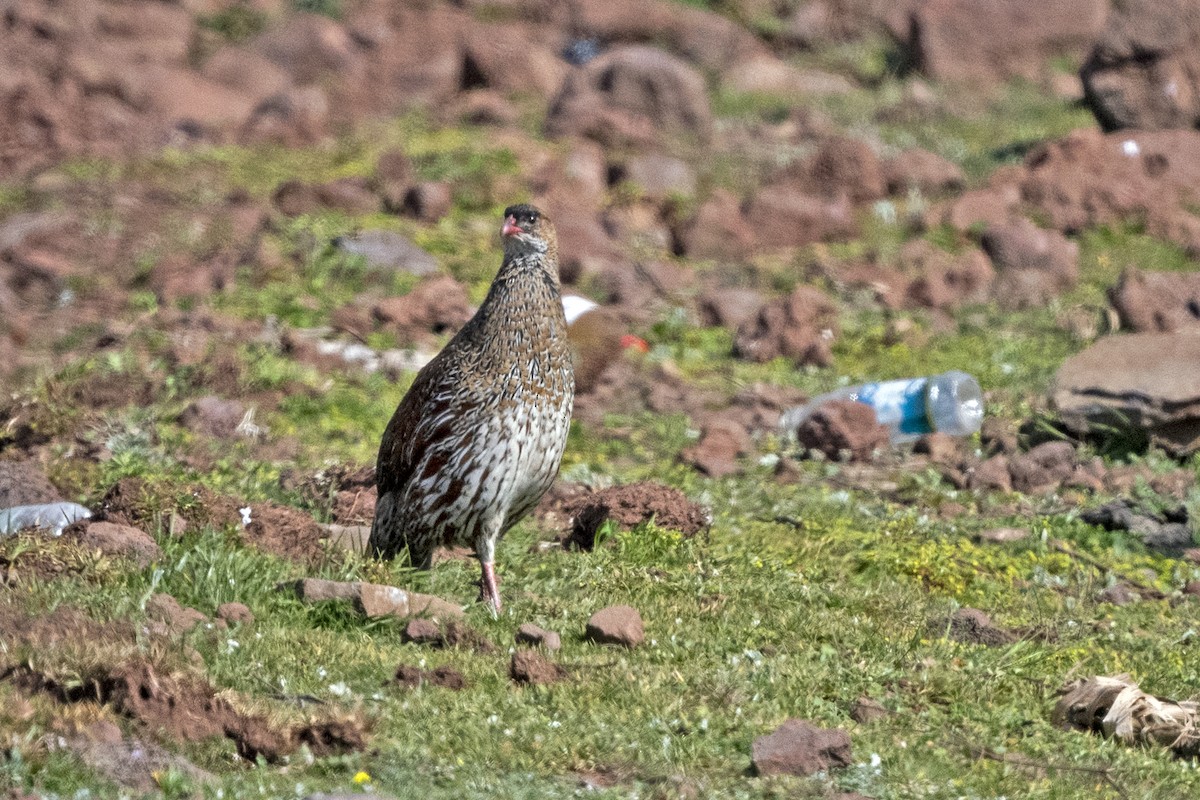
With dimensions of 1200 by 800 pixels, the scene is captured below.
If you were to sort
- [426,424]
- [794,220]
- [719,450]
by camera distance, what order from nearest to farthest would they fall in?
[426,424] → [719,450] → [794,220]

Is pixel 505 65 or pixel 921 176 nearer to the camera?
pixel 921 176

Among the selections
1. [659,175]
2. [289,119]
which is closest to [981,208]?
[659,175]

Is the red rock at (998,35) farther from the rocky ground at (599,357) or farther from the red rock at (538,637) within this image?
the red rock at (538,637)

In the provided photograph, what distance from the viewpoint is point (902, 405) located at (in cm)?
1227

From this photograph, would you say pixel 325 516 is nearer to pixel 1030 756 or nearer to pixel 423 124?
pixel 1030 756

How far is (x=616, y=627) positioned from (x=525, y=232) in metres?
1.89

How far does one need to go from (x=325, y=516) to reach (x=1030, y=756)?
4052 millimetres

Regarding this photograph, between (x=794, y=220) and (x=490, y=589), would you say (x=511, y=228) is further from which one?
(x=794, y=220)

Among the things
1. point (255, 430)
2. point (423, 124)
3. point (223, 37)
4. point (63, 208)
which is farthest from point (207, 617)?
point (223, 37)

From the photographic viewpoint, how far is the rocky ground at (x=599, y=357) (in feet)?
20.7

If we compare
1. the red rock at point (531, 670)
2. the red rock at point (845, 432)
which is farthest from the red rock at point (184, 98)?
the red rock at point (531, 670)

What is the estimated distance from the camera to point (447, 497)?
7.85 metres

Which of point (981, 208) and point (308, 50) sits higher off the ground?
point (308, 50)

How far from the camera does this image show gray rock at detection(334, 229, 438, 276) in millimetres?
15148
